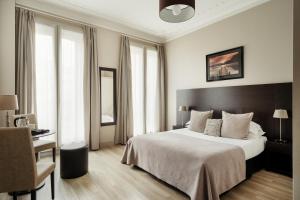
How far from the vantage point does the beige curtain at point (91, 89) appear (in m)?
3.98

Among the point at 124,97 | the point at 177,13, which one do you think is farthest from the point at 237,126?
the point at 124,97

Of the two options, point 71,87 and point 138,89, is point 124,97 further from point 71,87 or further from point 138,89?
point 71,87

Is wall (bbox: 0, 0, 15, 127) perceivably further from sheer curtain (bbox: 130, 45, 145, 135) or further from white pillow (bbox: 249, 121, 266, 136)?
white pillow (bbox: 249, 121, 266, 136)

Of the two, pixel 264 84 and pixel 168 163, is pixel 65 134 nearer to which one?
pixel 168 163

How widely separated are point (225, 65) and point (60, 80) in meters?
3.75

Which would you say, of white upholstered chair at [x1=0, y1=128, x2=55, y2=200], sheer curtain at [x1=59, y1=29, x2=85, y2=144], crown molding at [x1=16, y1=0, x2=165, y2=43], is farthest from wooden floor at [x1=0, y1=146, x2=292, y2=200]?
crown molding at [x1=16, y1=0, x2=165, y2=43]

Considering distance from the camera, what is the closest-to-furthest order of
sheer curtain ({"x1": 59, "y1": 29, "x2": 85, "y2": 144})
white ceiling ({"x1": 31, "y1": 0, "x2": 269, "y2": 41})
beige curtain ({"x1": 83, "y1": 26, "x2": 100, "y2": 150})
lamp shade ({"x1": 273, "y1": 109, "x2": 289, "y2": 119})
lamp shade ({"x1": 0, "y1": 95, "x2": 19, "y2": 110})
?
lamp shade ({"x1": 0, "y1": 95, "x2": 19, "y2": 110}) < lamp shade ({"x1": 273, "y1": 109, "x2": 289, "y2": 119}) < white ceiling ({"x1": 31, "y1": 0, "x2": 269, "y2": 41}) < sheer curtain ({"x1": 59, "y1": 29, "x2": 85, "y2": 144}) < beige curtain ({"x1": 83, "y1": 26, "x2": 100, "y2": 150})

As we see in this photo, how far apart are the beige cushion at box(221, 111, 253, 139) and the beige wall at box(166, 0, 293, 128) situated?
0.86 metres

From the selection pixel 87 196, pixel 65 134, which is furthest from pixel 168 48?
pixel 87 196

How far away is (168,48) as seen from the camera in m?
5.49

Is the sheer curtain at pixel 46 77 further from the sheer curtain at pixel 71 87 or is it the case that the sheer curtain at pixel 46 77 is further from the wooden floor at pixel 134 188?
the wooden floor at pixel 134 188

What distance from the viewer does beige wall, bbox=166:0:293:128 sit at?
3.00 meters

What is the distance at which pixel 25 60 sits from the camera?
3248 mm

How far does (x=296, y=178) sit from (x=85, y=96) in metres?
3.84
